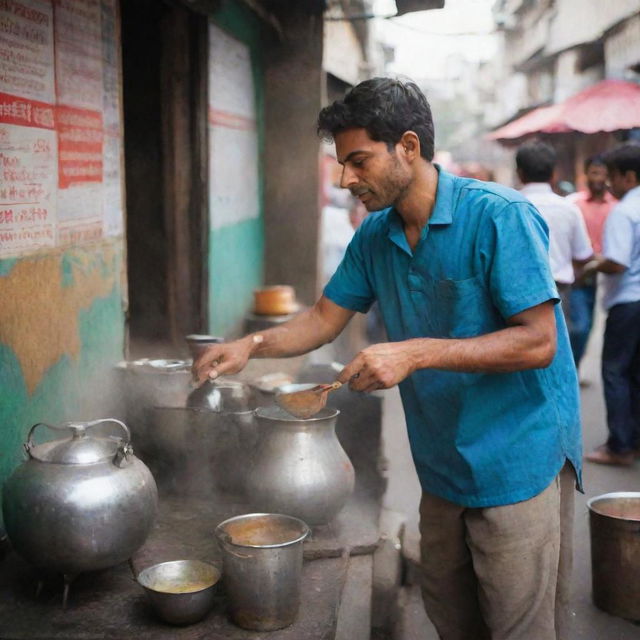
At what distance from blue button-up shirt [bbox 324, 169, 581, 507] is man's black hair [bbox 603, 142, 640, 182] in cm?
403

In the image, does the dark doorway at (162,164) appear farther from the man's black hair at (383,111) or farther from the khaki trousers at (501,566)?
the man's black hair at (383,111)

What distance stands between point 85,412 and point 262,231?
460cm

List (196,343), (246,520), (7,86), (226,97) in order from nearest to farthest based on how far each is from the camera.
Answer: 1. (246,520)
2. (7,86)
3. (196,343)
4. (226,97)

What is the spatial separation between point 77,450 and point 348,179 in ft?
4.20

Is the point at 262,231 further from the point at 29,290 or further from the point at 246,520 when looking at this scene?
the point at 246,520

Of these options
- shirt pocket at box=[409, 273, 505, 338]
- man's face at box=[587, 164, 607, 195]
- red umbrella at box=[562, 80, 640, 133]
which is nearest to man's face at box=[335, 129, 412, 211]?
shirt pocket at box=[409, 273, 505, 338]

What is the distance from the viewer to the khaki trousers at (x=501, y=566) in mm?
2852

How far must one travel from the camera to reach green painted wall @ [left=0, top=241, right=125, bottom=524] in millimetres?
3533

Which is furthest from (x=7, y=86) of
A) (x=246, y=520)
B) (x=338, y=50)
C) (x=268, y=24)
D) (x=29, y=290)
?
(x=338, y=50)

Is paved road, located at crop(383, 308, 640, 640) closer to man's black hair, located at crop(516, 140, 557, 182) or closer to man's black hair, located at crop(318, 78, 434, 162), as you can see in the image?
man's black hair, located at crop(516, 140, 557, 182)

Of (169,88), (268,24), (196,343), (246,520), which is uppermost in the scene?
(268,24)

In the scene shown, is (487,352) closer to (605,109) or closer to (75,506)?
(75,506)

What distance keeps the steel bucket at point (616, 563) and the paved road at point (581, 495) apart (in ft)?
0.26

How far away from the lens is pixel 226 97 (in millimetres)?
7047
